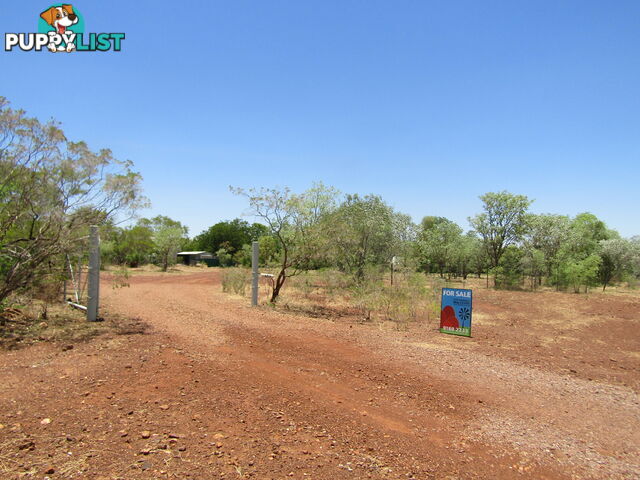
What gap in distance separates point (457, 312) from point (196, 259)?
4388 cm

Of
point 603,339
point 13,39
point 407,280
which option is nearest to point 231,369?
point 13,39

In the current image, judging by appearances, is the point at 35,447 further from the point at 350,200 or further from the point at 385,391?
the point at 350,200

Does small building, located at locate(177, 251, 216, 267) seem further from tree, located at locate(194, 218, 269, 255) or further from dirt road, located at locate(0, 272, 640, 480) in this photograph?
dirt road, located at locate(0, 272, 640, 480)

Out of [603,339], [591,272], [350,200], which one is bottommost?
[603,339]

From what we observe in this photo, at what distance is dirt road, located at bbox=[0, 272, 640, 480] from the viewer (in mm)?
3121

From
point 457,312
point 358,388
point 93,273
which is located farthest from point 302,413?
point 457,312

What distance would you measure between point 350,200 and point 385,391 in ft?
50.7

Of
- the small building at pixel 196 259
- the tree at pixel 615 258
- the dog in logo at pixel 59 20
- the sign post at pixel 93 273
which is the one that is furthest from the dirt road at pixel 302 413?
the small building at pixel 196 259

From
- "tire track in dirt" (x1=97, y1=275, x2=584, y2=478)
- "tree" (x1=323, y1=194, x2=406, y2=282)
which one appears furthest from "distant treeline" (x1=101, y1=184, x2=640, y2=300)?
"tire track in dirt" (x1=97, y1=275, x2=584, y2=478)

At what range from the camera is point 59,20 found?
7727 mm

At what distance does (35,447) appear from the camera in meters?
3.15

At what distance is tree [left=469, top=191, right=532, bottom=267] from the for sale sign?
74.2ft

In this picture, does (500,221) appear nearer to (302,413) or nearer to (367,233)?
(367,233)

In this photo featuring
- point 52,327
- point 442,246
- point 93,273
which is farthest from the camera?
point 442,246
